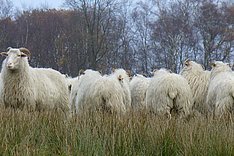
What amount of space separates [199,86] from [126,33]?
33.1 meters

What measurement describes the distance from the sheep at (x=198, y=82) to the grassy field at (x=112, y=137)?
17.1 ft

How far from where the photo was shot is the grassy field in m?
4.50

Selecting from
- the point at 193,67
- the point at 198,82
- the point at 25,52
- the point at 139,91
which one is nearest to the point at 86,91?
the point at 25,52

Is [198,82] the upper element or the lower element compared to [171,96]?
upper

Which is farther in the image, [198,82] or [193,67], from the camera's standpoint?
[193,67]

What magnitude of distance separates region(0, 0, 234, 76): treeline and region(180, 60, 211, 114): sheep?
23081 millimetres

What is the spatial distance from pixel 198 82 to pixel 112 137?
700 centimetres

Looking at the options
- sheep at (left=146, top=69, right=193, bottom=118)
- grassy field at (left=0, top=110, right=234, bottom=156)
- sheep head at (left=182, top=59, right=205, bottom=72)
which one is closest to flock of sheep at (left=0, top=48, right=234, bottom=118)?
sheep at (left=146, top=69, right=193, bottom=118)

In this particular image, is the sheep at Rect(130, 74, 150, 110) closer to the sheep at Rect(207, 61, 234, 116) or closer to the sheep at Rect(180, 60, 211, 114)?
the sheep at Rect(180, 60, 211, 114)

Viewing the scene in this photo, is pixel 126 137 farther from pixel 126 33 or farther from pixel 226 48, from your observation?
pixel 126 33

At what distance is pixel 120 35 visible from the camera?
147 ft

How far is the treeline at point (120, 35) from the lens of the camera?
117 feet

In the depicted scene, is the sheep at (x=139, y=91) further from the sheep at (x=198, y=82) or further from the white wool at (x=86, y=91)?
the white wool at (x=86, y=91)

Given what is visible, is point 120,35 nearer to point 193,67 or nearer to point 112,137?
point 193,67
